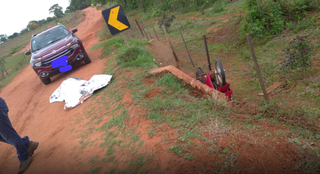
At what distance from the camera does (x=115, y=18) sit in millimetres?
6234

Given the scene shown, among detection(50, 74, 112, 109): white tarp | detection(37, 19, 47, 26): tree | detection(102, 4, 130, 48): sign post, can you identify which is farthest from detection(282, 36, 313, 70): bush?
detection(37, 19, 47, 26): tree

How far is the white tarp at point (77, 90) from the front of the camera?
561cm

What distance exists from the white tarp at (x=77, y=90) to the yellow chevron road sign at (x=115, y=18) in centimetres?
156

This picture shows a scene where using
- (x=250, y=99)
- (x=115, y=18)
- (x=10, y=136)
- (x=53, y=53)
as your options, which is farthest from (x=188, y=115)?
(x=53, y=53)

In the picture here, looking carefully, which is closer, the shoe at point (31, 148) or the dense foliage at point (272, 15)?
the shoe at point (31, 148)

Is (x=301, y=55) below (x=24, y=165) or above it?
below

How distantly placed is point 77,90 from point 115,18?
95.3 inches

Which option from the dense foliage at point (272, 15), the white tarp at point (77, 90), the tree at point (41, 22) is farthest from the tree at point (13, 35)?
the dense foliage at point (272, 15)

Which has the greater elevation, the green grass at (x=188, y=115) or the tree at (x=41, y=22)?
the tree at (x=41, y=22)

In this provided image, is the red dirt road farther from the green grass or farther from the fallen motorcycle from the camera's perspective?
the fallen motorcycle

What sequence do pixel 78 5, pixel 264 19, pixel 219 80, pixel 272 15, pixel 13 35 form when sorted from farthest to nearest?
pixel 78 5, pixel 13 35, pixel 264 19, pixel 272 15, pixel 219 80

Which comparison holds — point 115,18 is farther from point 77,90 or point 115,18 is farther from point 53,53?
point 53,53

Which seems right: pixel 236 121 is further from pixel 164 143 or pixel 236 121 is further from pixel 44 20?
pixel 44 20

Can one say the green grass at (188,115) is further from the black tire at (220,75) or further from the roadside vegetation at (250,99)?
the black tire at (220,75)
